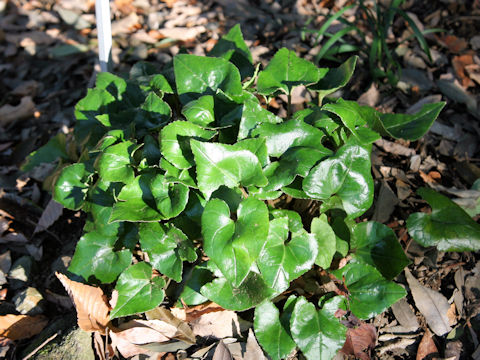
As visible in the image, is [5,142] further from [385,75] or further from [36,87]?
[385,75]

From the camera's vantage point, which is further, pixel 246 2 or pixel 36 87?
pixel 246 2

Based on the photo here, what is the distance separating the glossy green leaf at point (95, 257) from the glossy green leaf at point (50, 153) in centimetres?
69

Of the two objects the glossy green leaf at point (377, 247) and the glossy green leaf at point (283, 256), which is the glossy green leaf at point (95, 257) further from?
the glossy green leaf at point (377, 247)

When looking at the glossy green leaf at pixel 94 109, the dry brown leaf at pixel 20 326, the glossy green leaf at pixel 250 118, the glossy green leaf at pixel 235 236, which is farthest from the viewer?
the glossy green leaf at pixel 94 109

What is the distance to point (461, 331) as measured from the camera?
2.03 m

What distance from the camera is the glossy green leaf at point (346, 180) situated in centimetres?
178

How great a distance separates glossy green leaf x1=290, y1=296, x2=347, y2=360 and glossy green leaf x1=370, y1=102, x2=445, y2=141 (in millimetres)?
724

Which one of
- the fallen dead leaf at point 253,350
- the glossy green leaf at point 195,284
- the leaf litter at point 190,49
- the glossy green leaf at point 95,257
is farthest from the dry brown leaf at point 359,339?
the glossy green leaf at point 95,257

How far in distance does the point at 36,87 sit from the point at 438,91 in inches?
105

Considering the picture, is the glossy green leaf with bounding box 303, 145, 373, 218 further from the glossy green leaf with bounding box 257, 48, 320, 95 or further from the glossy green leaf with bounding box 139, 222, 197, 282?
the glossy green leaf with bounding box 139, 222, 197, 282

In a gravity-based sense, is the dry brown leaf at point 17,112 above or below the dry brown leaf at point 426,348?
above

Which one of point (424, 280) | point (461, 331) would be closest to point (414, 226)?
point (424, 280)

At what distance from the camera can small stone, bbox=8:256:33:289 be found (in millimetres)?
2264

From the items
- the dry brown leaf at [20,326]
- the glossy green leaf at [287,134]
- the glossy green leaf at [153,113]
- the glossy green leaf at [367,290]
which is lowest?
the dry brown leaf at [20,326]
